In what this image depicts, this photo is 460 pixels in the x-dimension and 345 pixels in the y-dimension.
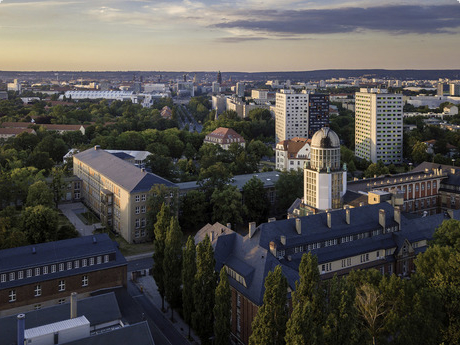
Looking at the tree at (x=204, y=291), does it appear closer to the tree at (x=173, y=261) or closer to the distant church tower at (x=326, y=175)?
the tree at (x=173, y=261)

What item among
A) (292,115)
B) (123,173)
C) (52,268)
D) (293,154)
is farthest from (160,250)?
(292,115)

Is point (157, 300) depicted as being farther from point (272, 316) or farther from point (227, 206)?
point (272, 316)

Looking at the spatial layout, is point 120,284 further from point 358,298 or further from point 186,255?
point 358,298

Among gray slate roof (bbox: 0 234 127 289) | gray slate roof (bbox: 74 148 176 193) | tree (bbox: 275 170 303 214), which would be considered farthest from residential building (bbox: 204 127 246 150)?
gray slate roof (bbox: 0 234 127 289)

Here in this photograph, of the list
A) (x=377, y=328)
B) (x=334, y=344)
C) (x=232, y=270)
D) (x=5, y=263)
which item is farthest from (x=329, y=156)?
(x=5, y=263)

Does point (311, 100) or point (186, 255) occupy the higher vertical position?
point (311, 100)
